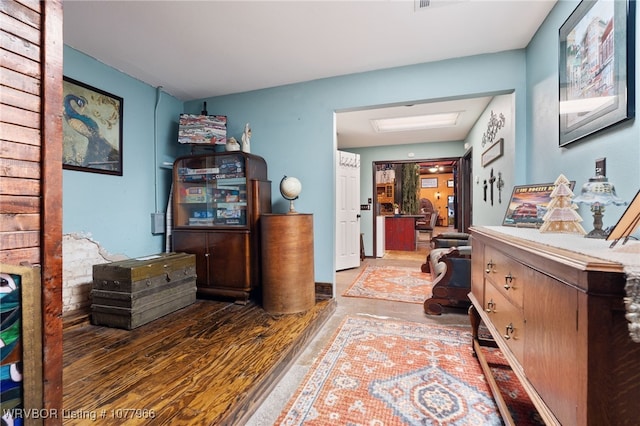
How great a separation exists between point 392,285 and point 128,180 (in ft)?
11.0

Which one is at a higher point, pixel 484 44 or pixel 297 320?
pixel 484 44

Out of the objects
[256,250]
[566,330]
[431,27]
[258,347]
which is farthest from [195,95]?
[566,330]

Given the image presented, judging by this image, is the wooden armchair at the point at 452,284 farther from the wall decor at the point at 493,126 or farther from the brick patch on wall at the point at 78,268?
the brick patch on wall at the point at 78,268

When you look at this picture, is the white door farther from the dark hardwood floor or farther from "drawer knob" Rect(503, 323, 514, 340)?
"drawer knob" Rect(503, 323, 514, 340)

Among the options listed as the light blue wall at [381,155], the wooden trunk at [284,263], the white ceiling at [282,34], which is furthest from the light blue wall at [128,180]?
the light blue wall at [381,155]

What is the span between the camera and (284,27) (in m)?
2.15

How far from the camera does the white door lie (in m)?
4.69

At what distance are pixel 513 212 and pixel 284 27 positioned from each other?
2.13 meters

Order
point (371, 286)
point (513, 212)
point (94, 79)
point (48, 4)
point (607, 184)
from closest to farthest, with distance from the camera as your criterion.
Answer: point (48, 4) → point (607, 184) → point (513, 212) → point (94, 79) → point (371, 286)

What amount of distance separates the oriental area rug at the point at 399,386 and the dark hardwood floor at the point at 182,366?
253 mm

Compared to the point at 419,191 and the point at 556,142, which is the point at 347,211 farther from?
the point at 419,191

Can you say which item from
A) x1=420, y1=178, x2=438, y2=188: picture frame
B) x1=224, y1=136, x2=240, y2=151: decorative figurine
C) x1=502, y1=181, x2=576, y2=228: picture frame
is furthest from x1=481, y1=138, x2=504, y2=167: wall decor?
x1=420, y1=178, x2=438, y2=188: picture frame

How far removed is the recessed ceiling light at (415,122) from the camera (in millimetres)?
4207

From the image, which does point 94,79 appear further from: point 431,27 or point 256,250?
point 431,27
